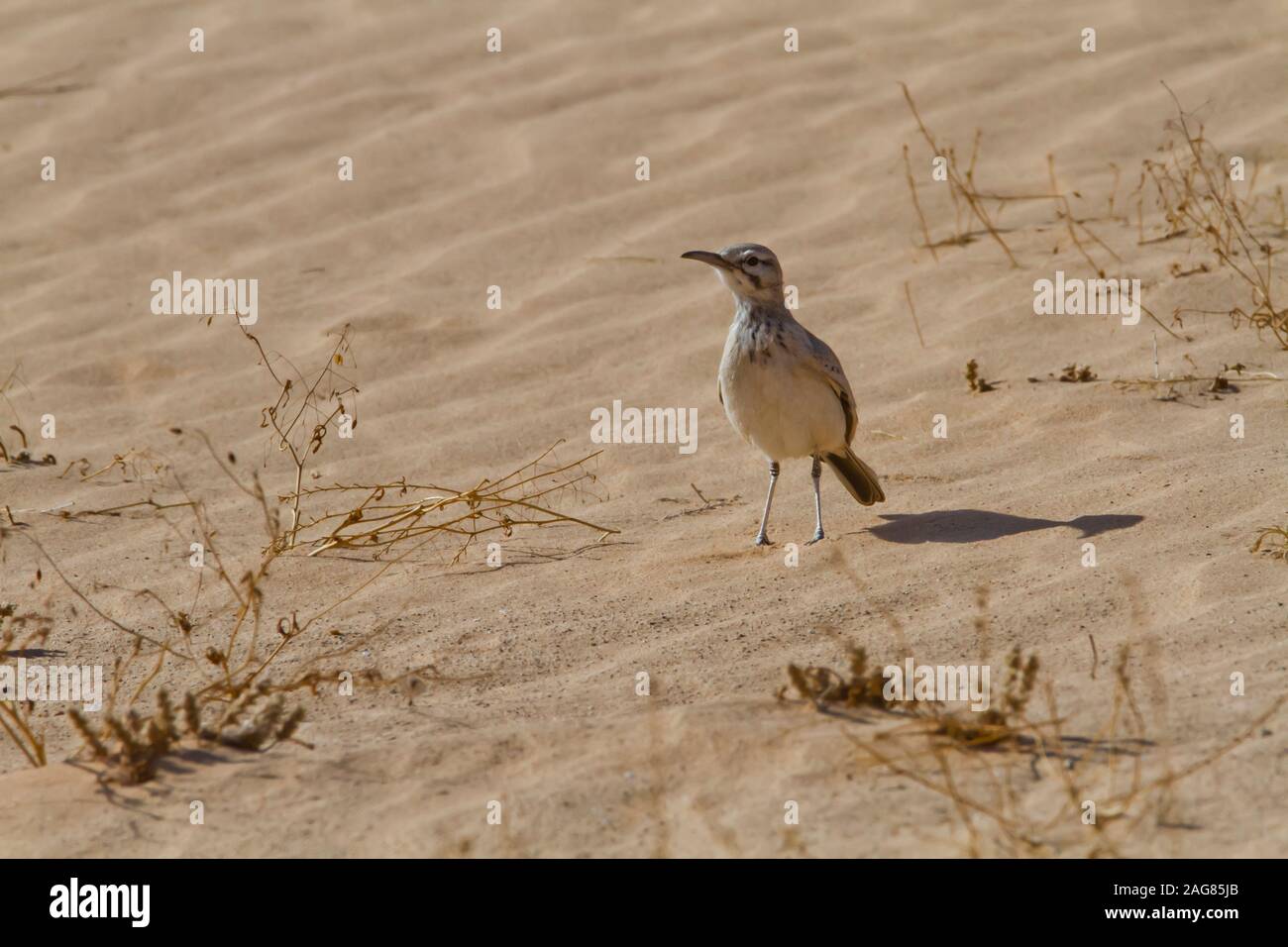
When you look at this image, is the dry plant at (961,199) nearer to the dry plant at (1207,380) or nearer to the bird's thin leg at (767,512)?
the dry plant at (1207,380)

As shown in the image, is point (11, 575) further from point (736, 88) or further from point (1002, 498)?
point (736, 88)

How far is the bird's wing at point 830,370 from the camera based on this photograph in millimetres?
5922

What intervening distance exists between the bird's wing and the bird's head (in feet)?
0.60

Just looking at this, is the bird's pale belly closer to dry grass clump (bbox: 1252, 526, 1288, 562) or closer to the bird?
the bird

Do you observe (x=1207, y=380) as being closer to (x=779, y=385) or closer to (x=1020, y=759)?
(x=779, y=385)

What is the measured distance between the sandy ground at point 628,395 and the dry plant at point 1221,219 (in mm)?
124

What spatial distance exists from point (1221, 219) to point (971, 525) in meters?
3.08

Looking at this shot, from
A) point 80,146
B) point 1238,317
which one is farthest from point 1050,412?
point 80,146

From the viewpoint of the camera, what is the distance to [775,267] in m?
6.02

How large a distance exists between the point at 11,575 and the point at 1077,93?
6987 mm

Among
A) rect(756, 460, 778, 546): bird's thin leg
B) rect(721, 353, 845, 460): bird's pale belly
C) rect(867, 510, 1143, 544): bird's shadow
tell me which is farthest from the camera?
rect(721, 353, 845, 460): bird's pale belly

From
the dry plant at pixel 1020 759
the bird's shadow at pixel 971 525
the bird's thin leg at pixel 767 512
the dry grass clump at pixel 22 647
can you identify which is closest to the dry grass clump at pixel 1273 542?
the bird's shadow at pixel 971 525

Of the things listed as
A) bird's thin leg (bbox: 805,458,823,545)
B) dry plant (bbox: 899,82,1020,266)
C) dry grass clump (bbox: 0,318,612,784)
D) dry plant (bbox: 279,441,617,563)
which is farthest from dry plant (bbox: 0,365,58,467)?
dry plant (bbox: 899,82,1020,266)

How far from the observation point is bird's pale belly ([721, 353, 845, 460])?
19.2 feet
